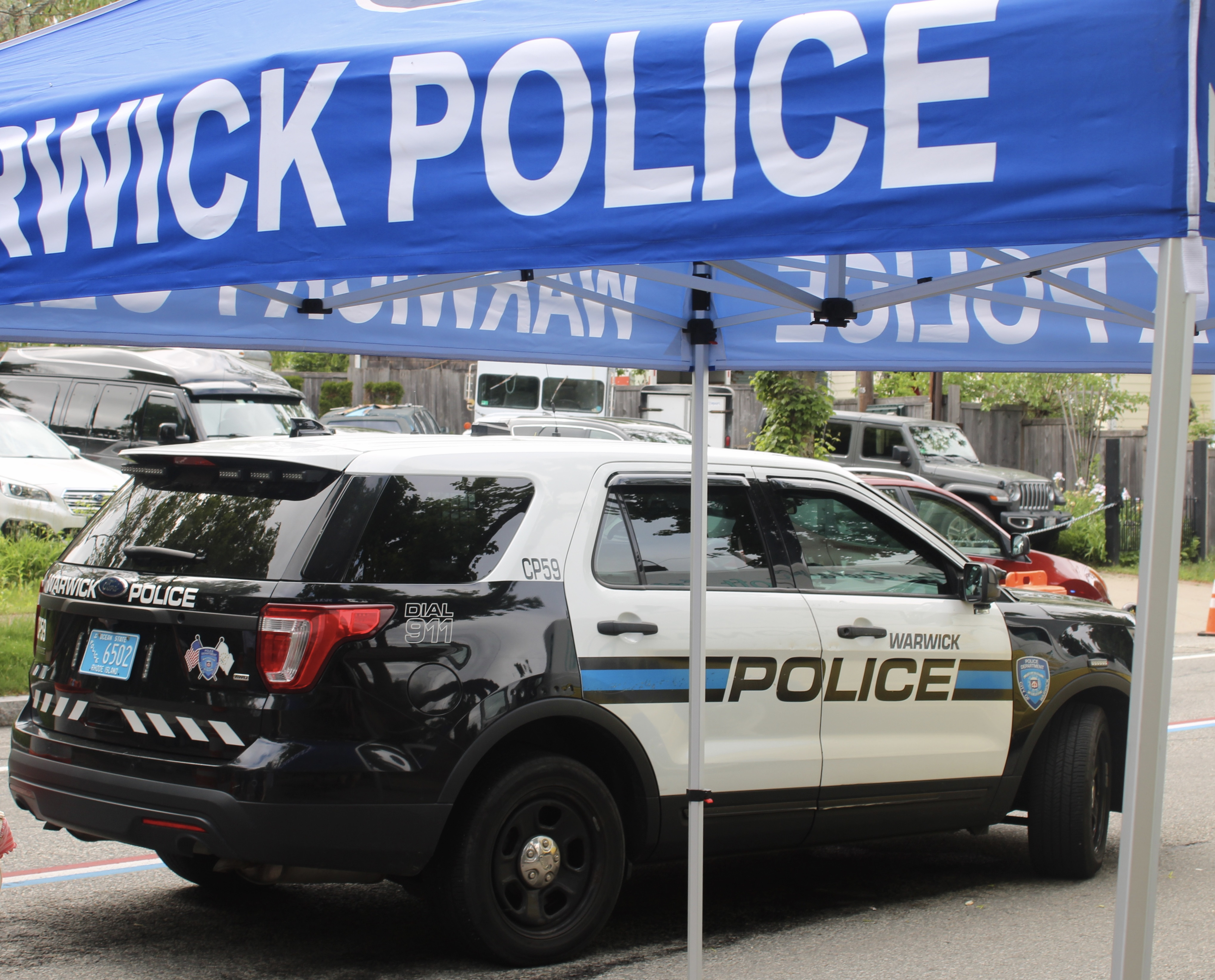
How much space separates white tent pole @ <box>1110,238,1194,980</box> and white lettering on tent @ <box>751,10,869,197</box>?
69 cm

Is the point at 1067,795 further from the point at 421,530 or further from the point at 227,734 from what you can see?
the point at 227,734

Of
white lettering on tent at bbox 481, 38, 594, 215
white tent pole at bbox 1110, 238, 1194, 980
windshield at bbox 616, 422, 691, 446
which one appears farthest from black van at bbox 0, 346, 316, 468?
white tent pole at bbox 1110, 238, 1194, 980

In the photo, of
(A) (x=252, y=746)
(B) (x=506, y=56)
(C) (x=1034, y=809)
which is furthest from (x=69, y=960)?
(C) (x=1034, y=809)

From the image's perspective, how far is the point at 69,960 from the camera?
470cm

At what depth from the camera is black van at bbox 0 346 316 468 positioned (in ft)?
55.1

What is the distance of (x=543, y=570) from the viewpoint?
4730 mm

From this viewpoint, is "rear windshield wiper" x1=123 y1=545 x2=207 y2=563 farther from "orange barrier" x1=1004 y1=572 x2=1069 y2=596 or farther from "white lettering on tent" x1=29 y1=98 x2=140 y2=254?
"orange barrier" x1=1004 y1=572 x2=1069 y2=596

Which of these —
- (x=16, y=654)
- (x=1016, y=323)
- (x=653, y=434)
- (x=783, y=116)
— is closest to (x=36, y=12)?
(x=653, y=434)

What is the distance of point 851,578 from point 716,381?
68.7 feet

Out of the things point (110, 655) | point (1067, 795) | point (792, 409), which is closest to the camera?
point (110, 655)

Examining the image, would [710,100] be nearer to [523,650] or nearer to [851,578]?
[523,650]

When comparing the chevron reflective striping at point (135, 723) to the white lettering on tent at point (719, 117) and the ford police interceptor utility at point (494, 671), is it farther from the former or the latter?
the white lettering on tent at point (719, 117)

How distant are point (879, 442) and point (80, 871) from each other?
1655 cm

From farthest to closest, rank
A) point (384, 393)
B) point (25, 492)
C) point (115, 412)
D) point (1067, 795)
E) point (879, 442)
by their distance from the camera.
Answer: point (384, 393), point (879, 442), point (115, 412), point (25, 492), point (1067, 795)
